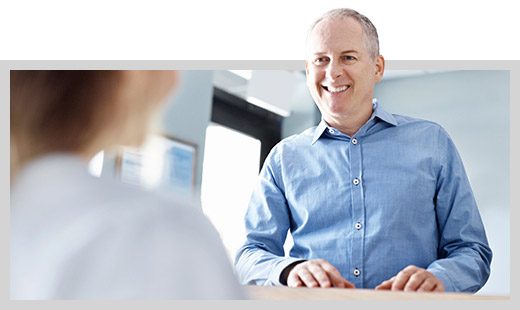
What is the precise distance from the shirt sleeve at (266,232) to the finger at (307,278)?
0.05 meters

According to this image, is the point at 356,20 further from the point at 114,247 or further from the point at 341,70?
the point at 114,247

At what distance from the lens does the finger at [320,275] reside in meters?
0.86

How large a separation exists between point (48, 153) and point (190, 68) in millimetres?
879

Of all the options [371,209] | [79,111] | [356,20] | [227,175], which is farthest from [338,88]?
[79,111]

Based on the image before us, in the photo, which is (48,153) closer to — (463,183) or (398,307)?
(398,307)

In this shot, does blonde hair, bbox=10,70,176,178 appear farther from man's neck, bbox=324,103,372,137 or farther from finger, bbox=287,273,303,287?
man's neck, bbox=324,103,372,137

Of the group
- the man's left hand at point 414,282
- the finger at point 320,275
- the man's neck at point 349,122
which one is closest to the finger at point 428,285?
the man's left hand at point 414,282

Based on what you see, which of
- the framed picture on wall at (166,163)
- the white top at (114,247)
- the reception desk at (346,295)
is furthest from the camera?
the framed picture on wall at (166,163)

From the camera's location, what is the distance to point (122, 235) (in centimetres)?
31

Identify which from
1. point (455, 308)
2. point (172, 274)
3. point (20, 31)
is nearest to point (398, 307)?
point (455, 308)

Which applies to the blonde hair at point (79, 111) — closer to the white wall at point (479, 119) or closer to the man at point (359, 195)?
the man at point (359, 195)

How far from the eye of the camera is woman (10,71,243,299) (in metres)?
0.31

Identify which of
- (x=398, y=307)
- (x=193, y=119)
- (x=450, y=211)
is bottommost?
(x=398, y=307)

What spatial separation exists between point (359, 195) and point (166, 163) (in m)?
0.38
